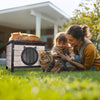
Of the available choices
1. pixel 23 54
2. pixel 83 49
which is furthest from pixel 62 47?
pixel 23 54

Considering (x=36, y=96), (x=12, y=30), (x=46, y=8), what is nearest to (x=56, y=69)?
(x=36, y=96)

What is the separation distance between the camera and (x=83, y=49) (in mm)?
3164

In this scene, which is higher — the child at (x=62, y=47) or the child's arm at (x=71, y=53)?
the child at (x=62, y=47)

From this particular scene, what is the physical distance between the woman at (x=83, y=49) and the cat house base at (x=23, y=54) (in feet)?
3.38

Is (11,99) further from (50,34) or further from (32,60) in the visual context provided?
(50,34)

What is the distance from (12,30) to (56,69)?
41.9ft

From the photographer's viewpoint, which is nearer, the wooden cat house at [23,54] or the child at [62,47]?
the child at [62,47]

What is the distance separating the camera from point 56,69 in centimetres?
332

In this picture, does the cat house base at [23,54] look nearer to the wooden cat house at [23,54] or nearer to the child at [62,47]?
the wooden cat house at [23,54]

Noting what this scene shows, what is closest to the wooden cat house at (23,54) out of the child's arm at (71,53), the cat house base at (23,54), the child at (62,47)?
the cat house base at (23,54)

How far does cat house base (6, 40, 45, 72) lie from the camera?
3.86 meters

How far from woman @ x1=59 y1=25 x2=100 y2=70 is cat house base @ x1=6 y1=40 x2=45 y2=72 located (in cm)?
103

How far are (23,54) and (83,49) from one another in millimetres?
1534

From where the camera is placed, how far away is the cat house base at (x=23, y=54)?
12.7 ft
